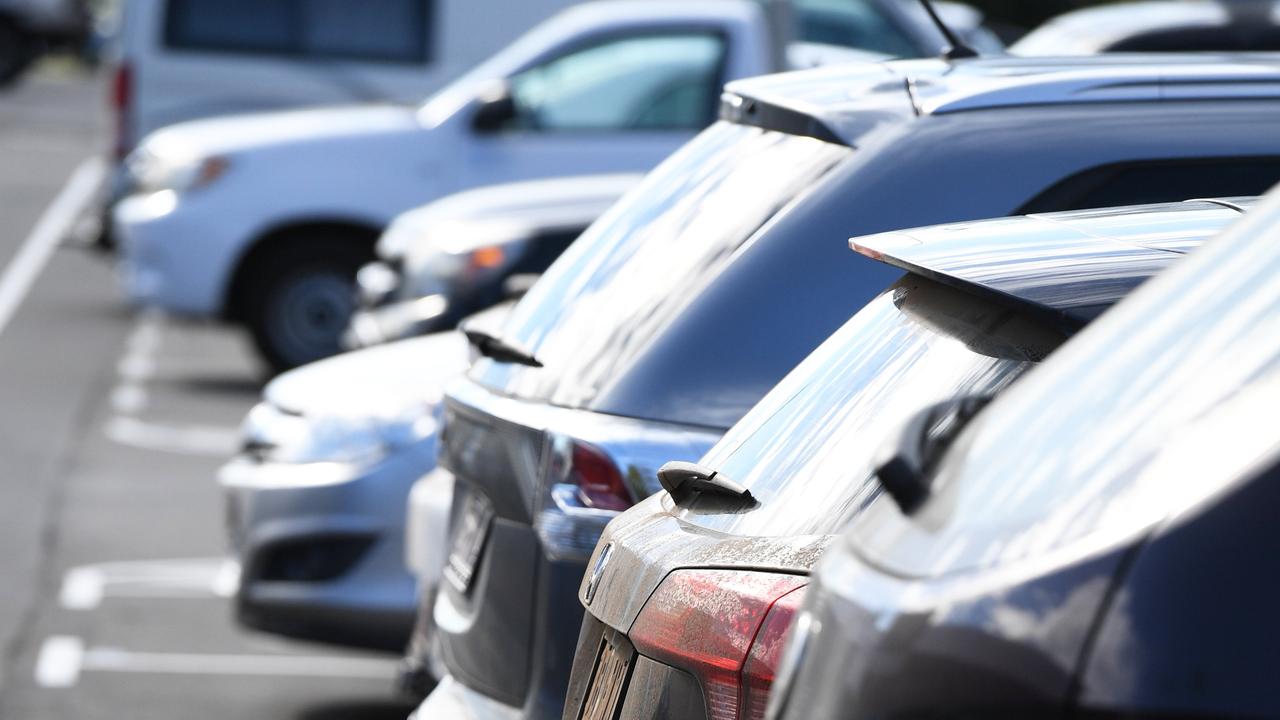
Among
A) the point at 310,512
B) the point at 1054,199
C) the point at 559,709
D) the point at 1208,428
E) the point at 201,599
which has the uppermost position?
the point at 1208,428

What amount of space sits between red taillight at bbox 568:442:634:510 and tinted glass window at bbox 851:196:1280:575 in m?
1.53

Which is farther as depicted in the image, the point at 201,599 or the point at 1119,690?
the point at 201,599

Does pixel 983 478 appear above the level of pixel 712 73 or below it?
above

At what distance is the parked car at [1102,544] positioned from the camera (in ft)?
5.24

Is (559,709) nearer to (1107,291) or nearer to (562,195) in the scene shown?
(1107,291)

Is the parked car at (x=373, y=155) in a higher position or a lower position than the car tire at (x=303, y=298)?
higher

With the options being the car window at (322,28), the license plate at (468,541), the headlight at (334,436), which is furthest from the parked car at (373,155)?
the license plate at (468,541)

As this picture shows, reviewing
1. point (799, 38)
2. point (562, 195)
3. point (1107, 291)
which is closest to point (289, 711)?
point (562, 195)

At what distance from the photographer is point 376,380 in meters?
6.41

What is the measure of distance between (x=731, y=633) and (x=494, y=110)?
380 inches

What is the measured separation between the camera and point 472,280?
8.21 m

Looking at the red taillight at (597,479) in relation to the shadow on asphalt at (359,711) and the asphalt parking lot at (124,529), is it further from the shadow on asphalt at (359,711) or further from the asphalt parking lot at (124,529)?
the shadow on asphalt at (359,711)

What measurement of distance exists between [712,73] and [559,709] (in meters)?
8.45

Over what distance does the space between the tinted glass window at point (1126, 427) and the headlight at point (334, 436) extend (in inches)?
166
